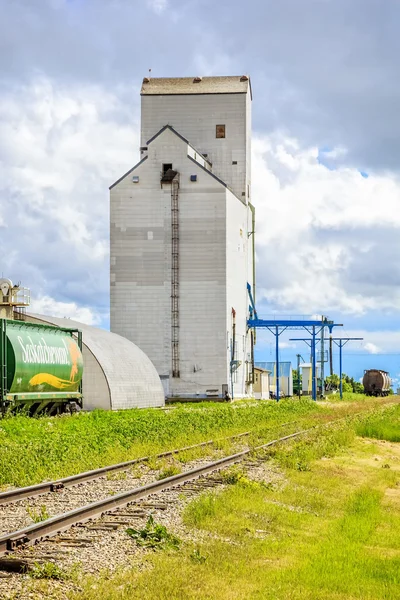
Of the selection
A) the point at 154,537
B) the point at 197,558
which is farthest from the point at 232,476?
the point at 197,558

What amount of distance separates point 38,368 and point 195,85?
38.9 metres

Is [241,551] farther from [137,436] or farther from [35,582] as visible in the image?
[137,436]

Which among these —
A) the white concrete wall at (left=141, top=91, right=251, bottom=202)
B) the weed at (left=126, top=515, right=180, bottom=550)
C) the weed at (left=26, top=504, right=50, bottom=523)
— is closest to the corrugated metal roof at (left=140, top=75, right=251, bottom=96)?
the white concrete wall at (left=141, top=91, right=251, bottom=202)

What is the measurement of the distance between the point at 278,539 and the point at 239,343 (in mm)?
50473

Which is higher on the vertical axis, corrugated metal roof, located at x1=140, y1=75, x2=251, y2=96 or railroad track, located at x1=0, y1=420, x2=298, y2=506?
corrugated metal roof, located at x1=140, y1=75, x2=251, y2=96

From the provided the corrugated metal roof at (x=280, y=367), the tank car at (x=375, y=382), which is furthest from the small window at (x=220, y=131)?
the tank car at (x=375, y=382)

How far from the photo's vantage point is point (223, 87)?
208ft

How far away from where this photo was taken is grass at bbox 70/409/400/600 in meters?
8.01

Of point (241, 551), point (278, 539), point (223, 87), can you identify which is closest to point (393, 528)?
point (278, 539)

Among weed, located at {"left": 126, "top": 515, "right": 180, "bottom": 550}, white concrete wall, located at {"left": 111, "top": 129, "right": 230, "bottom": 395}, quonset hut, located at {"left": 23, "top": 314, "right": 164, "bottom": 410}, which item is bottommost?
weed, located at {"left": 126, "top": 515, "right": 180, "bottom": 550}

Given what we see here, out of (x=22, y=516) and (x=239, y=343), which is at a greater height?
(x=239, y=343)

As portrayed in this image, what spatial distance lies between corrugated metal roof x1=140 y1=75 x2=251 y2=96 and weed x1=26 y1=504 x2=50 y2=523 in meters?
53.9

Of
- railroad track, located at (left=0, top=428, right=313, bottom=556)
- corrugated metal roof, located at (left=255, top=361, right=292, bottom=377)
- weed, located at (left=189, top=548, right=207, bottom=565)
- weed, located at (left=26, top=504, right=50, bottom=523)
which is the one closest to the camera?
weed, located at (left=189, top=548, right=207, bottom=565)

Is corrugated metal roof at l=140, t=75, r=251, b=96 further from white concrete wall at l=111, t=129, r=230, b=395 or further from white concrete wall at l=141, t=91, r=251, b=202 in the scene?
white concrete wall at l=111, t=129, r=230, b=395
